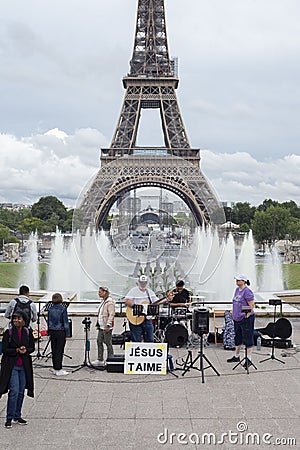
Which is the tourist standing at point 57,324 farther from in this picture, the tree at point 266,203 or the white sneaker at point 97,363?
the tree at point 266,203

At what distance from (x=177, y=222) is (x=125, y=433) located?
1566cm

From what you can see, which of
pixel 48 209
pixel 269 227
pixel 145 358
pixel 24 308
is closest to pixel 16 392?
pixel 24 308

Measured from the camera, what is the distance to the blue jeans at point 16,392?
20.6 ft

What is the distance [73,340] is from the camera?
11.0 meters

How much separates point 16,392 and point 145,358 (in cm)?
249

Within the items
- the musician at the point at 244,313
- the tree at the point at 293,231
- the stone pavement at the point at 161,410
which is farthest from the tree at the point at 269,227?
the stone pavement at the point at 161,410

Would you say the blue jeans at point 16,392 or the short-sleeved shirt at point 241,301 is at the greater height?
the short-sleeved shirt at point 241,301

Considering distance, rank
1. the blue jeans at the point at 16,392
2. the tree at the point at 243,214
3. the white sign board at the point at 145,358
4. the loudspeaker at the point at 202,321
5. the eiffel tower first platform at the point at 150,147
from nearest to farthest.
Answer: the blue jeans at the point at 16,392
the white sign board at the point at 145,358
the loudspeaker at the point at 202,321
the eiffel tower first platform at the point at 150,147
the tree at the point at 243,214

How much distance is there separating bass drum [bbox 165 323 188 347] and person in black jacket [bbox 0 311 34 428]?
13.3 feet

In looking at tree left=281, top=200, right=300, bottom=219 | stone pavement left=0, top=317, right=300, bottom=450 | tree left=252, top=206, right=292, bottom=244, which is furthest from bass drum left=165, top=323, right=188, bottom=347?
tree left=281, top=200, right=300, bottom=219

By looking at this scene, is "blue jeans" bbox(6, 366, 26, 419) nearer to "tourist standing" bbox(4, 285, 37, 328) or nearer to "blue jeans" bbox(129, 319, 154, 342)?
"tourist standing" bbox(4, 285, 37, 328)

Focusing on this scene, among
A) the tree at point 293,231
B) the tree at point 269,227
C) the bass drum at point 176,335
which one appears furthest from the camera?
the tree at point 269,227

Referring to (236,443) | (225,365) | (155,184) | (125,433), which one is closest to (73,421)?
(125,433)

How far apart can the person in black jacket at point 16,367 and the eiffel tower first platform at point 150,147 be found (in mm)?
42772
